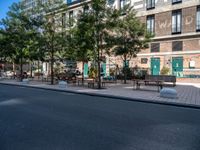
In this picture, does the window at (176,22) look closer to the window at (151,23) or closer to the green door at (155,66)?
the window at (151,23)

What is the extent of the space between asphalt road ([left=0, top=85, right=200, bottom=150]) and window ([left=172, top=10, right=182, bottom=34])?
2007 cm

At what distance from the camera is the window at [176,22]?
27.4 meters

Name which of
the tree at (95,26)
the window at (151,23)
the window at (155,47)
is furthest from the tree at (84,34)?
the window at (151,23)

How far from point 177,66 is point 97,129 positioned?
22.7 meters

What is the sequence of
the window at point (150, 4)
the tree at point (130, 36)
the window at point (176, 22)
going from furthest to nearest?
the window at point (150, 4), the window at point (176, 22), the tree at point (130, 36)

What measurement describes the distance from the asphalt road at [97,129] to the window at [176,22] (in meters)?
20.1

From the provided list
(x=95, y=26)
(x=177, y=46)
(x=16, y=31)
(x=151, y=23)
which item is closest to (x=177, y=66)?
(x=177, y=46)

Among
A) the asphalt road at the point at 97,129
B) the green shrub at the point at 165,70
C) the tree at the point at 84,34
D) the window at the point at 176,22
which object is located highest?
the window at the point at 176,22

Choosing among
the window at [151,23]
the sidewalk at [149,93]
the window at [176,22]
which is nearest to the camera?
the sidewalk at [149,93]

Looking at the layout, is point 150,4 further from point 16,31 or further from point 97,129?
point 97,129

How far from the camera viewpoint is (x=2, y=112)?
28.6ft

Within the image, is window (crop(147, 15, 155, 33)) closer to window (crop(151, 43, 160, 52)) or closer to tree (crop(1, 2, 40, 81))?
window (crop(151, 43, 160, 52))

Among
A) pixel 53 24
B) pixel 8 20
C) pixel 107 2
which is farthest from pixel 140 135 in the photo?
pixel 8 20

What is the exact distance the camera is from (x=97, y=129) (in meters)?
6.47
